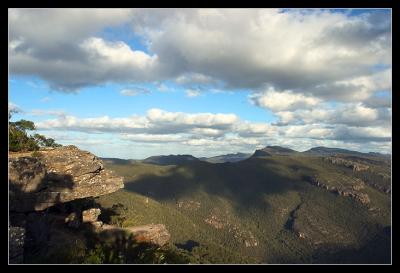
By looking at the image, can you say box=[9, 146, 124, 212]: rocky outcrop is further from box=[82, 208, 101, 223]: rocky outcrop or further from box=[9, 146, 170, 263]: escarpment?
box=[82, 208, 101, 223]: rocky outcrop

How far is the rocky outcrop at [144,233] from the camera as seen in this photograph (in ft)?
122

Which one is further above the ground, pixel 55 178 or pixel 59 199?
pixel 55 178

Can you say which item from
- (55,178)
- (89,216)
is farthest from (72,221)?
(55,178)

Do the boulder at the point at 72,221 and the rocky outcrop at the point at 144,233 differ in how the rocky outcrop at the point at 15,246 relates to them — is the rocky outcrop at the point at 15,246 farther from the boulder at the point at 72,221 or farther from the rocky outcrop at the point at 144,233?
the rocky outcrop at the point at 144,233

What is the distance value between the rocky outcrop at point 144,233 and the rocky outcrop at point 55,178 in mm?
4738

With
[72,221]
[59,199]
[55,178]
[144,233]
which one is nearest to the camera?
[72,221]

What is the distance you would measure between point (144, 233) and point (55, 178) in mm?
10023

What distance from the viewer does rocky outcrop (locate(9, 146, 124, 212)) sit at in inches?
1324

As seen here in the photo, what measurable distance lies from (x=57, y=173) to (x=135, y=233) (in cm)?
944

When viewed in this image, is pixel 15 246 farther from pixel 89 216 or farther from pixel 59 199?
pixel 89 216

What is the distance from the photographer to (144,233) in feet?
128
